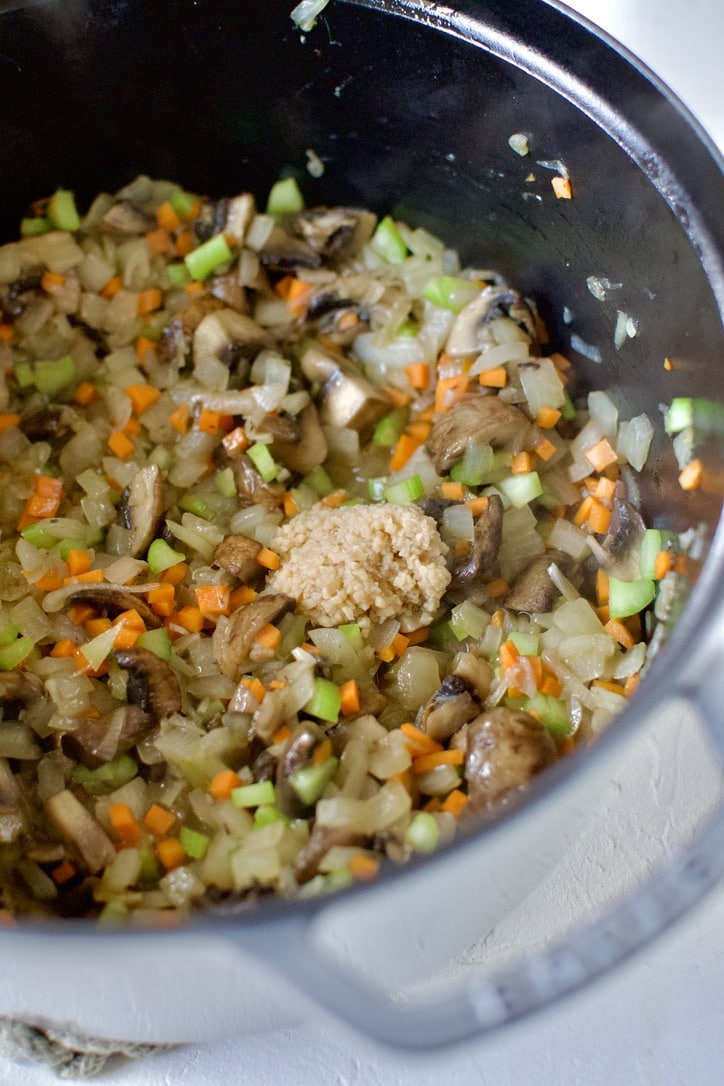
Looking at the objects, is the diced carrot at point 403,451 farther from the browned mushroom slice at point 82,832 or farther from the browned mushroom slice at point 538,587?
the browned mushroom slice at point 82,832

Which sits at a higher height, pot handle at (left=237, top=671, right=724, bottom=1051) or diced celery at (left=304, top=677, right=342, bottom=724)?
pot handle at (left=237, top=671, right=724, bottom=1051)

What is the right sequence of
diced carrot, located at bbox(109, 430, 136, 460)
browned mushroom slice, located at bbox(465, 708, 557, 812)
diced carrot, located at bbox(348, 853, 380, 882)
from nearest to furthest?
diced carrot, located at bbox(348, 853, 380, 882)
browned mushroom slice, located at bbox(465, 708, 557, 812)
diced carrot, located at bbox(109, 430, 136, 460)

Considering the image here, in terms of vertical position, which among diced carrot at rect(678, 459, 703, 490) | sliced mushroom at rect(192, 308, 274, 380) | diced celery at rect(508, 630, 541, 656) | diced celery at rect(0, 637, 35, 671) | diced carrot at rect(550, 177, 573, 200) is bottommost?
diced celery at rect(0, 637, 35, 671)

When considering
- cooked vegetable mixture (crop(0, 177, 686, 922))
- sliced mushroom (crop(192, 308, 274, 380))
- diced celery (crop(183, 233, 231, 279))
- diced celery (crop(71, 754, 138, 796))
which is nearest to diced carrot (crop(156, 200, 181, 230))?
cooked vegetable mixture (crop(0, 177, 686, 922))

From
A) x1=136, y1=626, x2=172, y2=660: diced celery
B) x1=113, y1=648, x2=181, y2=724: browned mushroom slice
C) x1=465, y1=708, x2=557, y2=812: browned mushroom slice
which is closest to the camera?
x1=465, y1=708, x2=557, y2=812: browned mushroom slice

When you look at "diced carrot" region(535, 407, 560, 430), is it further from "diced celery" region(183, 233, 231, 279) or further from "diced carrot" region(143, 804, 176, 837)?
"diced carrot" region(143, 804, 176, 837)

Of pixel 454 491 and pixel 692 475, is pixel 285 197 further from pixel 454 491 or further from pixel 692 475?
pixel 692 475

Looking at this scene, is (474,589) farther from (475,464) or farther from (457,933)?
(457,933)
